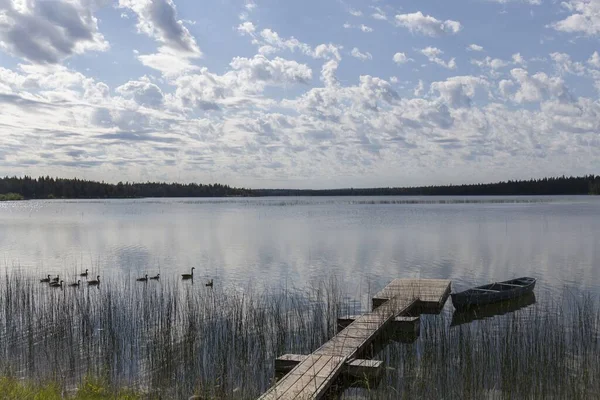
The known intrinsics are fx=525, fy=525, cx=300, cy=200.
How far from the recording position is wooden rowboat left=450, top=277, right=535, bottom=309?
14477 mm

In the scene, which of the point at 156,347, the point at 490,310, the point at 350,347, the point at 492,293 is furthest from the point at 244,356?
the point at 492,293

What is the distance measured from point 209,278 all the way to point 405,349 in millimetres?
10863

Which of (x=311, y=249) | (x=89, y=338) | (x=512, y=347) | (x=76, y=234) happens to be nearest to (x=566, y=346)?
(x=512, y=347)

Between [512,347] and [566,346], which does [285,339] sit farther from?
[566,346]

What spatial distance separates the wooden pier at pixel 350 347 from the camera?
25.2ft

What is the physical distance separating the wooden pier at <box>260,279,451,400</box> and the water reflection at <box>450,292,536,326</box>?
721 millimetres

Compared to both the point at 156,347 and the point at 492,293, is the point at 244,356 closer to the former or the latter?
the point at 156,347

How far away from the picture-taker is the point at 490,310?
581 inches

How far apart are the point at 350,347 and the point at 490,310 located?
21.4 feet

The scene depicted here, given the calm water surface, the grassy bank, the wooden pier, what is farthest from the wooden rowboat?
the grassy bank

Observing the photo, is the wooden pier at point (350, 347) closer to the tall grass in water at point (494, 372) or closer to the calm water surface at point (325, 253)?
the tall grass in water at point (494, 372)

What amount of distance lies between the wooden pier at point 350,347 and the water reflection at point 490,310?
72 centimetres

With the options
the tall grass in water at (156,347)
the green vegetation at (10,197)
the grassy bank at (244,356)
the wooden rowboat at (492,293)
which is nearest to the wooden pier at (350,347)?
the grassy bank at (244,356)

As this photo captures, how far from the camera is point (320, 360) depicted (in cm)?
897
